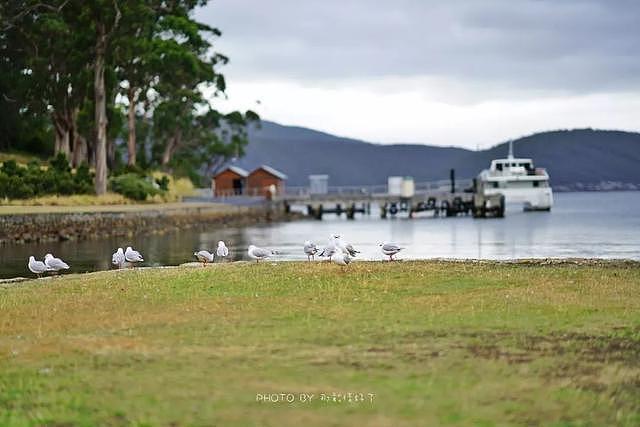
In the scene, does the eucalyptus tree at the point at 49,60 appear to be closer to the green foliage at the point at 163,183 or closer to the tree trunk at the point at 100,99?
the tree trunk at the point at 100,99

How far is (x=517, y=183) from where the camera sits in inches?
5027

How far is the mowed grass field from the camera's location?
10.2 m

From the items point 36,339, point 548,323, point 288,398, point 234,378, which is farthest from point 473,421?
point 36,339

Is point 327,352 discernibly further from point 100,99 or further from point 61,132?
point 61,132

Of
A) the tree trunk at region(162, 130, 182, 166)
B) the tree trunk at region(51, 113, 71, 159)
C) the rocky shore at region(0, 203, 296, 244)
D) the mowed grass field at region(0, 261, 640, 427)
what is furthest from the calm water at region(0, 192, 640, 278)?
the tree trunk at region(162, 130, 182, 166)

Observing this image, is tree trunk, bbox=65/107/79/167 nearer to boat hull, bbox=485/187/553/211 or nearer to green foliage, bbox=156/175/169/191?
green foliage, bbox=156/175/169/191

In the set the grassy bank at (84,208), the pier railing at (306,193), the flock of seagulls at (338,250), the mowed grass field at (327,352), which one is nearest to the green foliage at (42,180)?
the grassy bank at (84,208)

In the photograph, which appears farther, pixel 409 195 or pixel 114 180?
pixel 409 195

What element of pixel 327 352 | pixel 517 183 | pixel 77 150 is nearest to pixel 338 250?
pixel 327 352

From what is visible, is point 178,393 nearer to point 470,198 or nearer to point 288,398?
point 288,398

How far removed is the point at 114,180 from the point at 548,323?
64363mm

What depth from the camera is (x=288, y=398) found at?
10562 millimetres

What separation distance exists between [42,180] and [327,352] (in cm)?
5482

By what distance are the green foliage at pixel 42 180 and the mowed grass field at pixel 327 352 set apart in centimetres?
4299
